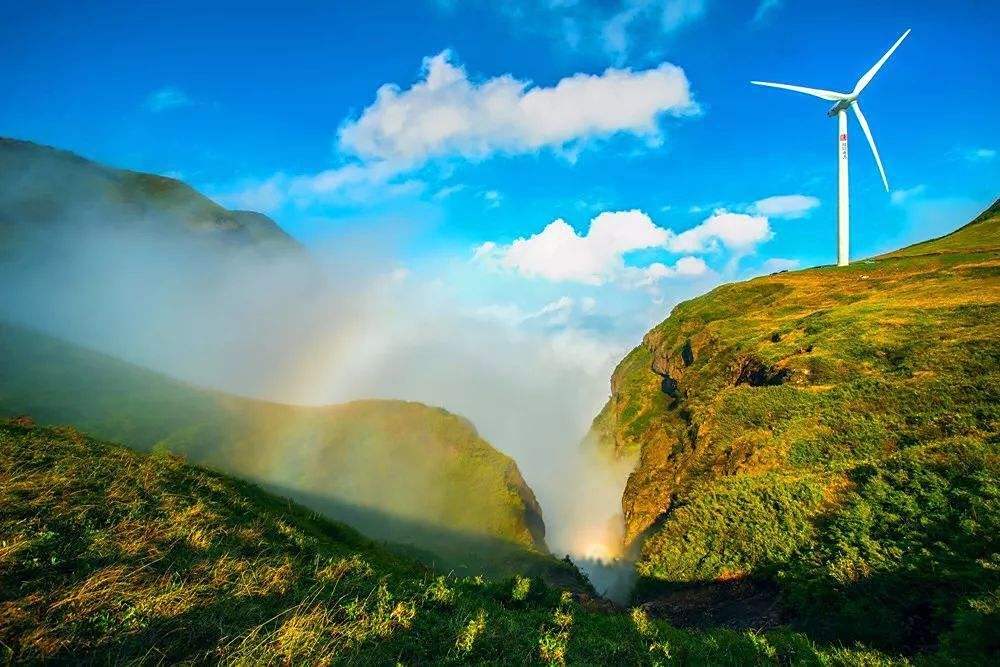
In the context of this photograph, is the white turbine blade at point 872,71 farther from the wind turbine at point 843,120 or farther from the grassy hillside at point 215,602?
the grassy hillside at point 215,602

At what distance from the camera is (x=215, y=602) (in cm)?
1142

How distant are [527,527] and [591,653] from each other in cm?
7540

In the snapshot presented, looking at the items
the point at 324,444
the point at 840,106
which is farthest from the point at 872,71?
the point at 324,444

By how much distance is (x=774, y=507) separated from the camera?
39469mm

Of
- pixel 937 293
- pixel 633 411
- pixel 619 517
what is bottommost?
pixel 619 517

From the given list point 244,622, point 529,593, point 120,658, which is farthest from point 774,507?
point 120,658

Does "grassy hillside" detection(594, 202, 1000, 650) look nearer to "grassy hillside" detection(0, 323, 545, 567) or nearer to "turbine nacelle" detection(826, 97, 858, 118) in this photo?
"grassy hillside" detection(0, 323, 545, 567)

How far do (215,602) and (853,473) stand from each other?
45073mm

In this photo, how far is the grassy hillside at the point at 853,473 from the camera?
2467 centimetres

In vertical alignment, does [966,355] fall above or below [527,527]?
above

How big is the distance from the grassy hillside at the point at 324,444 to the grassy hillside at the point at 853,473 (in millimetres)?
28719

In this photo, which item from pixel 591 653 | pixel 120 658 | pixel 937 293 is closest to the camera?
pixel 120 658

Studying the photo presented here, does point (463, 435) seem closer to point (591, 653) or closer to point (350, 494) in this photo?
point (350, 494)

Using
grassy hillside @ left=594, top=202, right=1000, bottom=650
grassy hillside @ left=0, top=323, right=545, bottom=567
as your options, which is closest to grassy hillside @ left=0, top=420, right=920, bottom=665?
grassy hillside @ left=594, top=202, right=1000, bottom=650
